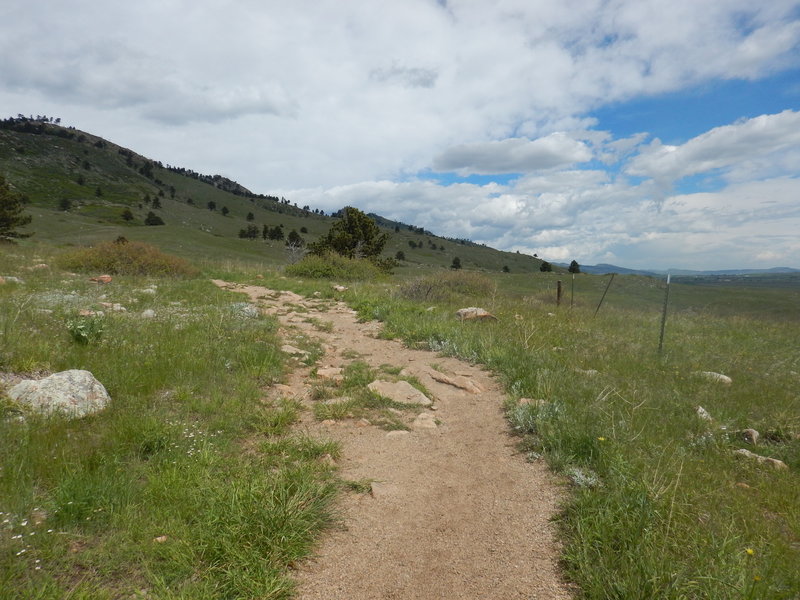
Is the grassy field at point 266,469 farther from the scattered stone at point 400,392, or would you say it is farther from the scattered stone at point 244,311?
the scattered stone at point 400,392

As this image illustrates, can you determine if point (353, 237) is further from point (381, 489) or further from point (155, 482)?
point (155, 482)

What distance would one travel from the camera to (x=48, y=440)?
11.3 ft

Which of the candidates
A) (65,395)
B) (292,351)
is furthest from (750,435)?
(65,395)

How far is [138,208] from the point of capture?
100125 millimetres

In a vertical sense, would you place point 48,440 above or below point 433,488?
above

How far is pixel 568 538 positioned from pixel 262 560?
2.06 m

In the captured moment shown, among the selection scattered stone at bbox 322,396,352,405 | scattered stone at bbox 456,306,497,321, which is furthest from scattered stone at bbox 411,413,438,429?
scattered stone at bbox 456,306,497,321

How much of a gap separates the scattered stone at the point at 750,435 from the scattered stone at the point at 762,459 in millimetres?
522

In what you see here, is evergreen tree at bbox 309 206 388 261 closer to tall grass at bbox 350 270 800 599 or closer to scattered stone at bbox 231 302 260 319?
scattered stone at bbox 231 302 260 319

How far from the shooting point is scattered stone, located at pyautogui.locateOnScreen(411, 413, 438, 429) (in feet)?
16.2

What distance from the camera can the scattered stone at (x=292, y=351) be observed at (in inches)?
278

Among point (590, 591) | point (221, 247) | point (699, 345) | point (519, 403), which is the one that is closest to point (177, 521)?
point (590, 591)

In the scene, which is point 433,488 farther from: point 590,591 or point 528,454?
point 590,591

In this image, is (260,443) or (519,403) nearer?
(260,443)
